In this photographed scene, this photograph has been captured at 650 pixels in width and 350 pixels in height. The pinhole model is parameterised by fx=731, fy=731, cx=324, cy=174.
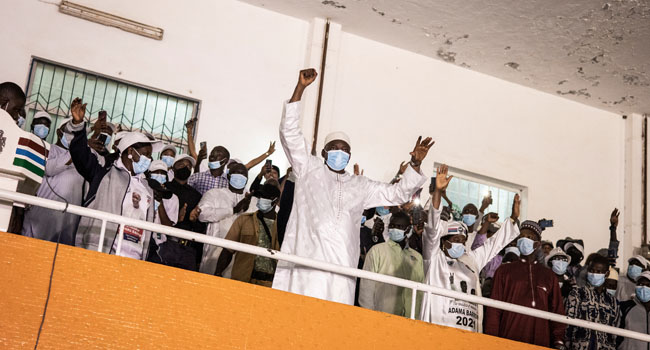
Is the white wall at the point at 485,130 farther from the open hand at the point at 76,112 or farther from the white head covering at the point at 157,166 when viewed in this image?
the open hand at the point at 76,112

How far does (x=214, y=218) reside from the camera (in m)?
5.41

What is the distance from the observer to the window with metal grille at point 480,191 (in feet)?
28.6

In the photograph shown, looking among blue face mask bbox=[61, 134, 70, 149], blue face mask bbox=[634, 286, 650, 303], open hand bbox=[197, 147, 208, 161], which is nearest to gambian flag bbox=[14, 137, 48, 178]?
blue face mask bbox=[61, 134, 70, 149]

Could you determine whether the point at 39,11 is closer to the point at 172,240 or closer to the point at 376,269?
the point at 172,240

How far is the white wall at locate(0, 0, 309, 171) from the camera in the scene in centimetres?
695

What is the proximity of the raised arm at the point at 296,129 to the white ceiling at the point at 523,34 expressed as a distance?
317 centimetres

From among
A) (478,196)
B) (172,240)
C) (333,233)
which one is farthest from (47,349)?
(478,196)

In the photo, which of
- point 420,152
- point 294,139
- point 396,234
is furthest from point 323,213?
point 396,234

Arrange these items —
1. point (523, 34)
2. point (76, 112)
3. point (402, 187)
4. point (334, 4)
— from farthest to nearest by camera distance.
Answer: point (523, 34) → point (334, 4) → point (402, 187) → point (76, 112)

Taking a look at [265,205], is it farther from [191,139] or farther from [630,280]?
[630,280]

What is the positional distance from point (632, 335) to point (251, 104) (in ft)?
14.6

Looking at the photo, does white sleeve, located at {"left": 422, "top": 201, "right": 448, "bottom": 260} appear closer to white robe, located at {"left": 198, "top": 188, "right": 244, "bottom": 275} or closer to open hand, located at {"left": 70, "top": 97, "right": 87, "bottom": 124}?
white robe, located at {"left": 198, "top": 188, "right": 244, "bottom": 275}

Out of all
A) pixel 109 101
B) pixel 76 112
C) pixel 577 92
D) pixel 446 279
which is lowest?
pixel 446 279

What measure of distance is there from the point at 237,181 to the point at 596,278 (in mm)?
3123
